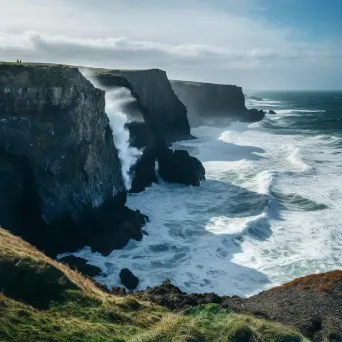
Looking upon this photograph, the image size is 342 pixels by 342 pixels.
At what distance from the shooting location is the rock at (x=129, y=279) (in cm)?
2646

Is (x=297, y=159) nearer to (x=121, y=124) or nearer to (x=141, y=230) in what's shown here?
(x=121, y=124)

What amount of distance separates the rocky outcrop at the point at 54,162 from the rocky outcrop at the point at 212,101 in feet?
215

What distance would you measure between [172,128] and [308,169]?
27.0 meters

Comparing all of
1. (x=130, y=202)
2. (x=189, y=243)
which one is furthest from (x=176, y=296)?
(x=130, y=202)

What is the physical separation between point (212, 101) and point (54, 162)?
8397 cm

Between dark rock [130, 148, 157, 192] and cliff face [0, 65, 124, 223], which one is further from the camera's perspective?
dark rock [130, 148, 157, 192]

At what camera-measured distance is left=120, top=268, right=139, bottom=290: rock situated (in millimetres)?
26459

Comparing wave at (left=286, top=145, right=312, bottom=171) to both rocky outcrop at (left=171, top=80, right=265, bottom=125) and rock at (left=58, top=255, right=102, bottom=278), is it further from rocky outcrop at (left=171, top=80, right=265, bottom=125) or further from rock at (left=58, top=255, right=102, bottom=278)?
rocky outcrop at (left=171, top=80, right=265, bottom=125)

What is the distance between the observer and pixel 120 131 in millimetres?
47219

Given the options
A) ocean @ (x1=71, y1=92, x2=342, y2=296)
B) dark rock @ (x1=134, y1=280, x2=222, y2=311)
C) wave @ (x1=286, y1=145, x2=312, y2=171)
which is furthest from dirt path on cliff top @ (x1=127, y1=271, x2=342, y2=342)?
wave @ (x1=286, y1=145, x2=312, y2=171)

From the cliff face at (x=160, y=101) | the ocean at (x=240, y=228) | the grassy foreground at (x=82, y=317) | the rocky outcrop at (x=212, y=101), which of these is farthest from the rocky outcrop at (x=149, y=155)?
the rocky outcrop at (x=212, y=101)

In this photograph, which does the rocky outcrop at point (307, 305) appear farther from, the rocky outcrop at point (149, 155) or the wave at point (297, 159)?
the wave at point (297, 159)

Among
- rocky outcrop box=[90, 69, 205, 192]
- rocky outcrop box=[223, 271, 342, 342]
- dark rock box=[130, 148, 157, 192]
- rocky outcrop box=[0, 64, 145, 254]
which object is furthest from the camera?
rocky outcrop box=[90, 69, 205, 192]

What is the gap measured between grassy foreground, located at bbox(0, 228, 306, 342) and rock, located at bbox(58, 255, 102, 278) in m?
12.8
